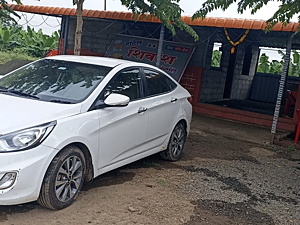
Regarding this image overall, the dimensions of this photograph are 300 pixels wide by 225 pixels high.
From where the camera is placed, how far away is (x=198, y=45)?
12.6 m

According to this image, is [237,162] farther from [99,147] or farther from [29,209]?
[29,209]

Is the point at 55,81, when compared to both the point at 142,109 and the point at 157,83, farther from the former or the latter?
the point at 157,83

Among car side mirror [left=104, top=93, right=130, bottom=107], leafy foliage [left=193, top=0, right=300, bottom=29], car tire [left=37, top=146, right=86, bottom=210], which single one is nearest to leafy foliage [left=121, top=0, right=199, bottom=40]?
leafy foliage [left=193, top=0, right=300, bottom=29]

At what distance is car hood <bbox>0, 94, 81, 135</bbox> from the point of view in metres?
3.96

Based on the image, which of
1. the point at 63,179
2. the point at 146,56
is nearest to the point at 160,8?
the point at 146,56

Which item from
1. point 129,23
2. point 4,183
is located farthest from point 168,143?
point 129,23

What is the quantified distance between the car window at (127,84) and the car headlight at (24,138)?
1.15m

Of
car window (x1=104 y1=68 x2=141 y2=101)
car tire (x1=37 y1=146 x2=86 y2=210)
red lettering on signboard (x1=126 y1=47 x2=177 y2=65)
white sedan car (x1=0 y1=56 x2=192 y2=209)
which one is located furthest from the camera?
red lettering on signboard (x1=126 y1=47 x2=177 y2=65)

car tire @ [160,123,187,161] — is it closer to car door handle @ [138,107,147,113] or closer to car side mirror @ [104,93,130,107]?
car door handle @ [138,107,147,113]

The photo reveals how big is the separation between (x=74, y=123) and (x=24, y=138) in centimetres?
60

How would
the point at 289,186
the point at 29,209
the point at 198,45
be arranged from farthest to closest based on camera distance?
the point at 198,45, the point at 289,186, the point at 29,209

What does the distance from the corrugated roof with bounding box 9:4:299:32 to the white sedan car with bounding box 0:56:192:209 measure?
8.02ft

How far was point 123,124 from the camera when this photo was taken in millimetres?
5078

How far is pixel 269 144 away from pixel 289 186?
3185mm
